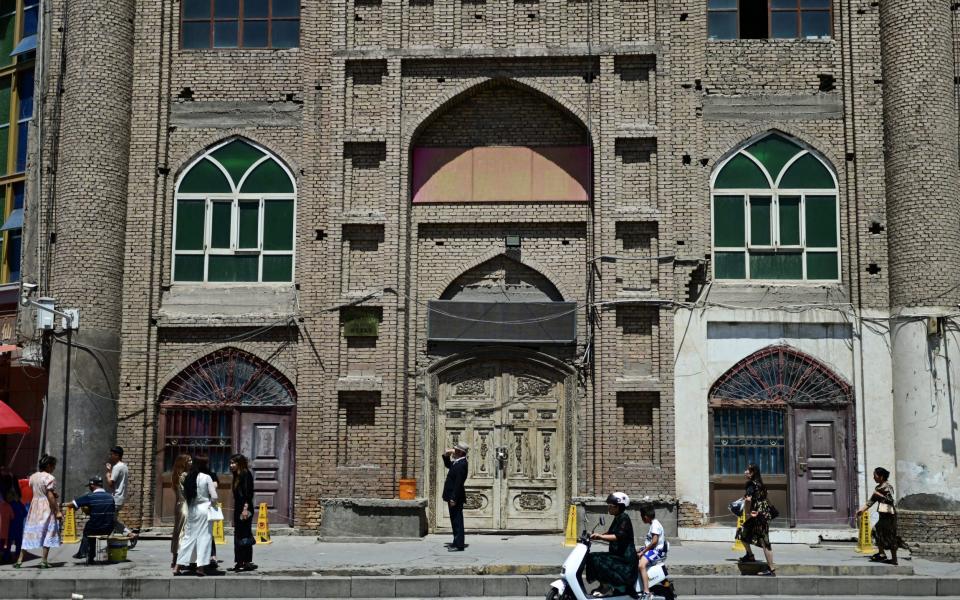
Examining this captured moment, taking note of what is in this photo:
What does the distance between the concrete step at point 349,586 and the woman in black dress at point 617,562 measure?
2.37 m

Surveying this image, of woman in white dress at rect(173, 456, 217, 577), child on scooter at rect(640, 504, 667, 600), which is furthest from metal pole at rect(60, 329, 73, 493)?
child on scooter at rect(640, 504, 667, 600)

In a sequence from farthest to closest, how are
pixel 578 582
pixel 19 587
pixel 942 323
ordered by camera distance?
pixel 942 323, pixel 19 587, pixel 578 582

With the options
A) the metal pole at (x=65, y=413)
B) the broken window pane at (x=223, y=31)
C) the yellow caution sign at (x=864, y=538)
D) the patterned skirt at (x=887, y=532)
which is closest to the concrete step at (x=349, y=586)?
the patterned skirt at (x=887, y=532)

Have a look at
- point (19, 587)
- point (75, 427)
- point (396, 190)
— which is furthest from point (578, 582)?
point (75, 427)

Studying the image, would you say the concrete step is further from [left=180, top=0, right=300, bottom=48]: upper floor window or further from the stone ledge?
[left=180, top=0, right=300, bottom=48]: upper floor window

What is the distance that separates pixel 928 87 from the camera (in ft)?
64.7

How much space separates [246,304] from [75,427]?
3.56m

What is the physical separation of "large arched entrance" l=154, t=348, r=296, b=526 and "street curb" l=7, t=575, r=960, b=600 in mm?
4975

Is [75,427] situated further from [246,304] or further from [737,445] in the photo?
[737,445]

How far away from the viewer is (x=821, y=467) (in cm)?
1973

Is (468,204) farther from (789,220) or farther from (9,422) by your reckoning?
(9,422)

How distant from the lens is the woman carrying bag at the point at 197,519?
15.3 meters

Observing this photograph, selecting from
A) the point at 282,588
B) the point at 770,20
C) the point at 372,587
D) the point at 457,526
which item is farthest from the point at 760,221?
the point at 282,588

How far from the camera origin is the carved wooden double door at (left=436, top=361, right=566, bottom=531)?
19938 millimetres
